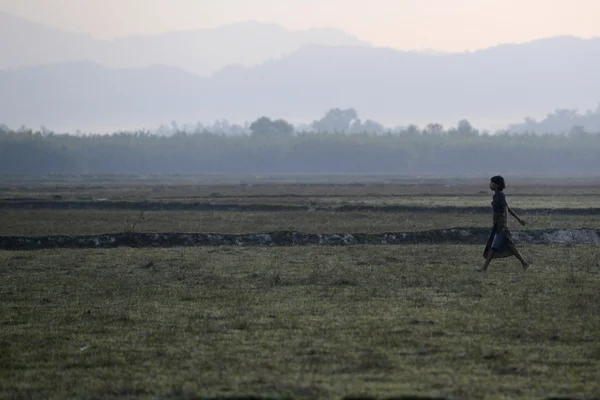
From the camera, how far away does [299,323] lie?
46.7 ft

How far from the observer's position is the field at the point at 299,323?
10.8 m

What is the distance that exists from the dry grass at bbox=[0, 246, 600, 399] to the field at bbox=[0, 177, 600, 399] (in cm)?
3

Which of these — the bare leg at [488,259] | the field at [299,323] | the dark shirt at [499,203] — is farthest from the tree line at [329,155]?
the bare leg at [488,259]

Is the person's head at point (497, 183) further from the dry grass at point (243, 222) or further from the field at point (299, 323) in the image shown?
the dry grass at point (243, 222)

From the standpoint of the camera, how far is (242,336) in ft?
43.9

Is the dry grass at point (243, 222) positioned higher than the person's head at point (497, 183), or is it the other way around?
the person's head at point (497, 183)

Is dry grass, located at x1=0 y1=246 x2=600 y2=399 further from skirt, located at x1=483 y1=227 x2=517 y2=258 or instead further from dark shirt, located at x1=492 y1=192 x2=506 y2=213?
dark shirt, located at x1=492 y1=192 x2=506 y2=213

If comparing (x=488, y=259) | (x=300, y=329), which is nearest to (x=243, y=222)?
(x=488, y=259)

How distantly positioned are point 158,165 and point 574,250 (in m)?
133

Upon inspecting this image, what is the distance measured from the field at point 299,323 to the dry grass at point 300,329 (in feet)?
0.10

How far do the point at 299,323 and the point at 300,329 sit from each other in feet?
1.57

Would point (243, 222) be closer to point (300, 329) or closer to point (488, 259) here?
point (488, 259)

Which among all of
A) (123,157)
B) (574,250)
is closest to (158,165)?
(123,157)

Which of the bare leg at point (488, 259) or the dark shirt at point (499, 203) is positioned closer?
the bare leg at point (488, 259)
